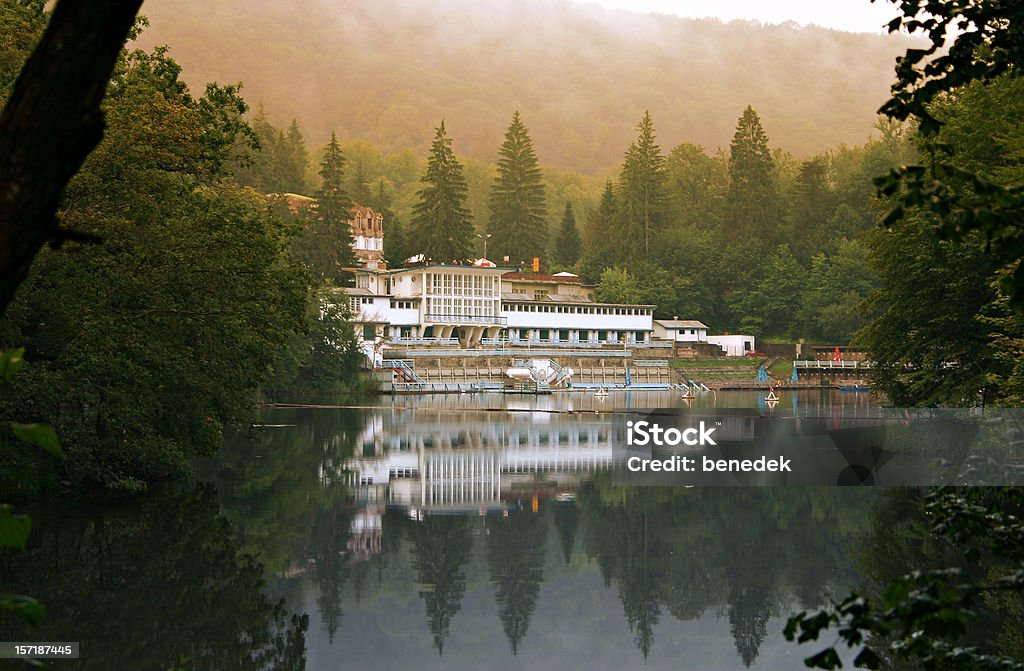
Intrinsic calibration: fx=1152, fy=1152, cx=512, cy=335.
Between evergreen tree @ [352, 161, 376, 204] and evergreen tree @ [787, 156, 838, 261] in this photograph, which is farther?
evergreen tree @ [352, 161, 376, 204]

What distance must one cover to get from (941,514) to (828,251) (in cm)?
8386

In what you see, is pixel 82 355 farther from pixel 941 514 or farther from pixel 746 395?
pixel 746 395

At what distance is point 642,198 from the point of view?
9456 centimetres

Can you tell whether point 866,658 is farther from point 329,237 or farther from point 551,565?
point 329,237

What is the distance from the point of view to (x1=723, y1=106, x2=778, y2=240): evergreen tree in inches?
3578

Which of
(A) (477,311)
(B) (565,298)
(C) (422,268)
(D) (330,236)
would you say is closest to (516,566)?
(C) (422,268)

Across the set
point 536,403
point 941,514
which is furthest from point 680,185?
point 941,514

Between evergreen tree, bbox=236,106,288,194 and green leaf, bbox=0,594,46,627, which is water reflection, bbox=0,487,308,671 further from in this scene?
evergreen tree, bbox=236,106,288,194

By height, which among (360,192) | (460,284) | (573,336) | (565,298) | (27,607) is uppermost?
(360,192)

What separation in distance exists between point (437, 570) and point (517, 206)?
3295 inches

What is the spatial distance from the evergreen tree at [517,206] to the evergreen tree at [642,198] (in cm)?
740

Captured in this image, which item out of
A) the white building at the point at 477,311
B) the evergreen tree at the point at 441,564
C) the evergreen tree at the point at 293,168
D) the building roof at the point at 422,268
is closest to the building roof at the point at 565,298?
the white building at the point at 477,311

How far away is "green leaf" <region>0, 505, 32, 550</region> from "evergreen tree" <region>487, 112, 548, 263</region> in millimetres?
93834

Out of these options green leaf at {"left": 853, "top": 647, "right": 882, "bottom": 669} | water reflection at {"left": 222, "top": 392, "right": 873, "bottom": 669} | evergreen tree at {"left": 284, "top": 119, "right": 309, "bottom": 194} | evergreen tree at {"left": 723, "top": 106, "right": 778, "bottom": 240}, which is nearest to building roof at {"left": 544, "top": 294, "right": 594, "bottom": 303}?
evergreen tree at {"left": 723, "top": 106, "right": 778, "bottom": 240}
